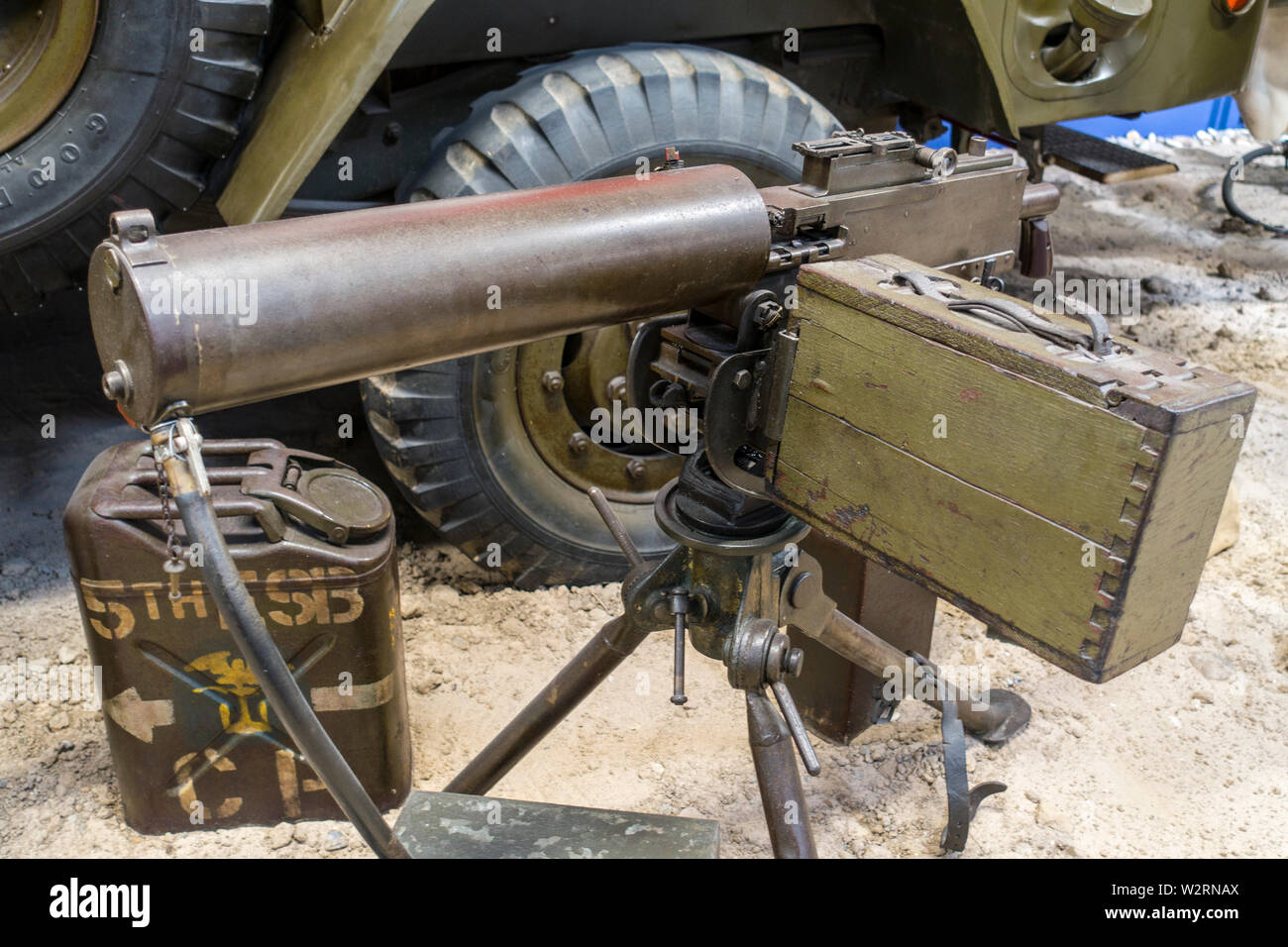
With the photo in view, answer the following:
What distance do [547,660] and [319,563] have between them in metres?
0.88

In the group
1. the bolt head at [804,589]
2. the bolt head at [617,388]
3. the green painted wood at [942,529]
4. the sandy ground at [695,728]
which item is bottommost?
the sandy ground at [695,728]

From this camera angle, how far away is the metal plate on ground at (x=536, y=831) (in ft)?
6.07

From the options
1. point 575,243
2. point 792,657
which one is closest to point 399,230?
point 575,243

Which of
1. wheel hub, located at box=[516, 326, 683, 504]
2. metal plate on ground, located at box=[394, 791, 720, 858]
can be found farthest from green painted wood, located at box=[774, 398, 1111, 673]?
wheel hub, located at box=[516, 326, 683, 504]

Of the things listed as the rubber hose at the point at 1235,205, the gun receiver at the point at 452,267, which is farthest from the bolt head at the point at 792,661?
the rubber hose at the point at 1235,205

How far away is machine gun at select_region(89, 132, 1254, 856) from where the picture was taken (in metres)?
1.37

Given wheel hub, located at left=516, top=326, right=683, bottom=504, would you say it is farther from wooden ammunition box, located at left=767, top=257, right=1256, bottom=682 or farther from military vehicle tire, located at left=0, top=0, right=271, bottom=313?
wooden ammunition box, located at left=767, top=257, right=1256, bottom=682

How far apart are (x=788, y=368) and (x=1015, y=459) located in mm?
379

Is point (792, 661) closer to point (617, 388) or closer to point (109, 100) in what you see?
point (617, 388)

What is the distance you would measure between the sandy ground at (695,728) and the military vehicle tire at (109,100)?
1.08 metres

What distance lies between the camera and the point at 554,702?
2.19 metres

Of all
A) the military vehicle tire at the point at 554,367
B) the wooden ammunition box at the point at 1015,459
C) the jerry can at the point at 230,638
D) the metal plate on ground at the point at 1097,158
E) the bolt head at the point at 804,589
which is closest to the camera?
the wooden ammunition box at the point at 1015,459

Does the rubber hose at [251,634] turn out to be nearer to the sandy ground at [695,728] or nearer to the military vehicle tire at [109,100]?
the sandy ground at [695,728]

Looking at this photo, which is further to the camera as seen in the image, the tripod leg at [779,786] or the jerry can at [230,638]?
the jerry can at [230,638]
